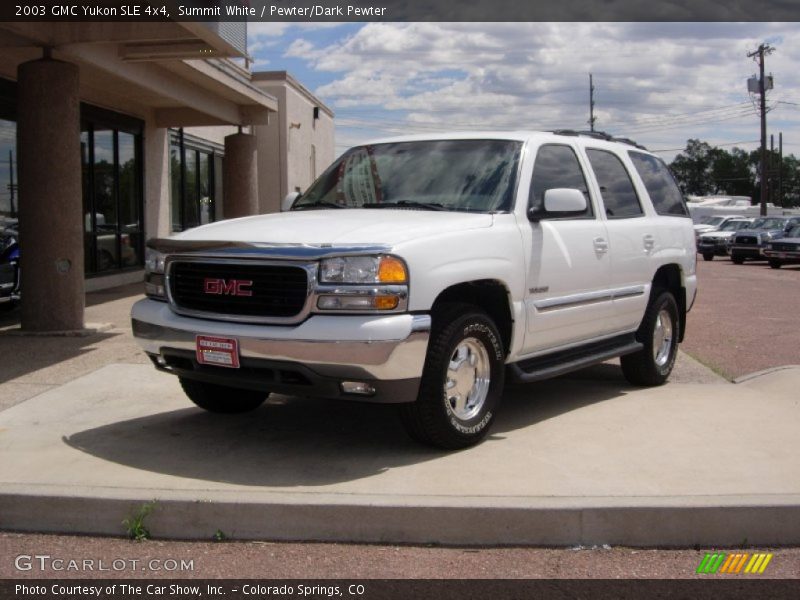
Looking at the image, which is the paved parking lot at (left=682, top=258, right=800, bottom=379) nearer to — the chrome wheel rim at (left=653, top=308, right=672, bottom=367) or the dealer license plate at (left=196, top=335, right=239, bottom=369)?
the chrome wheel rim at (left=653, top=308, right=672, bottom=367)

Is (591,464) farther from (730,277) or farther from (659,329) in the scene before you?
(730,277)

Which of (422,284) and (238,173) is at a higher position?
(238,173)

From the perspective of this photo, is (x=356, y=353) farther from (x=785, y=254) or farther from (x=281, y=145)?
(x=785, y=254)

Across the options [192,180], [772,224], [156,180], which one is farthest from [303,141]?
[772,224]

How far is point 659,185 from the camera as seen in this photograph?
8.03 metres

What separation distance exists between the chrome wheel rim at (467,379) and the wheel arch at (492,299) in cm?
29

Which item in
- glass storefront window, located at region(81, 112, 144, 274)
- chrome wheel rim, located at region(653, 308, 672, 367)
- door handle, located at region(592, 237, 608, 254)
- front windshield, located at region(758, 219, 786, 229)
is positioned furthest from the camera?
front windshield, located at region(758, 219, 786, 229)

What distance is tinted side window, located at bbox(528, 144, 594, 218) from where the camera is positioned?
6145mm

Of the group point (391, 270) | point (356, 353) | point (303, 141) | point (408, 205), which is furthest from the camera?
point (303, 141)

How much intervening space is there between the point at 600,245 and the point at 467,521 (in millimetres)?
2980

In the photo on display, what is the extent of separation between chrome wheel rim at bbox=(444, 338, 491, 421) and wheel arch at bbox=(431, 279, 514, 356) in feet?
0.95

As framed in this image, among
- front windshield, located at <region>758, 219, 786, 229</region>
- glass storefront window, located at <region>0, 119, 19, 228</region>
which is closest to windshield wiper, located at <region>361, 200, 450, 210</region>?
glass storefront window, located at <region>0, 119, 19, 228</region>

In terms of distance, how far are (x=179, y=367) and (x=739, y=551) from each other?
3.19 m

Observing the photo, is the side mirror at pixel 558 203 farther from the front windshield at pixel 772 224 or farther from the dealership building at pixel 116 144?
the front windshield at pixel 772 224
